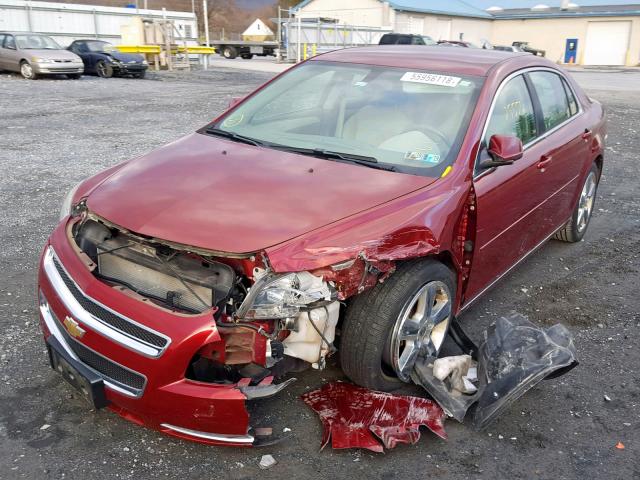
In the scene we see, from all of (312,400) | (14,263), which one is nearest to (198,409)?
(312,400)

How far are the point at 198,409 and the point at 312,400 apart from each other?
791 millimetres

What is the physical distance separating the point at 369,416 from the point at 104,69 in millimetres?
21373

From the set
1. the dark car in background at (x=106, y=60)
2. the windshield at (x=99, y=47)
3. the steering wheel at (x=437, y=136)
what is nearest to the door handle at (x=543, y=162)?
the steering wheel at (x=437, y=136)

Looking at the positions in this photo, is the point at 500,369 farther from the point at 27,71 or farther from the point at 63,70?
the point at 27,71

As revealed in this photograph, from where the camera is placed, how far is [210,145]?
147 inches

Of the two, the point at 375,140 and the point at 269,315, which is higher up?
the point at 375,140

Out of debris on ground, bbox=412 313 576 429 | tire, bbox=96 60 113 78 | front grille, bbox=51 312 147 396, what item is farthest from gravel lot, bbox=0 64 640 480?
tire, bbox=96 60 113 78

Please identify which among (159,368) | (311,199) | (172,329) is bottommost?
(159,368)

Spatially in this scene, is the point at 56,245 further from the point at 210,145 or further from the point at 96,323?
the point at 210,145

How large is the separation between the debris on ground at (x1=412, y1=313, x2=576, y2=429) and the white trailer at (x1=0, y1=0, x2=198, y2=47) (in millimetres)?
27614

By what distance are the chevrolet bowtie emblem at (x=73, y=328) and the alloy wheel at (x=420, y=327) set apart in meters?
1.44

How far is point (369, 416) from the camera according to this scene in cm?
293

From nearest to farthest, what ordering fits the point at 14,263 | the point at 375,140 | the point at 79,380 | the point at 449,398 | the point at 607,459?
the point at 79,380 → the point at 607,459 → the point at 449,398 → the point at 375,140 → the point at 14,263

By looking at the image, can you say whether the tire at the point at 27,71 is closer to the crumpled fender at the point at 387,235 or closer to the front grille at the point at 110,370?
the front grille at the point at 110,370
